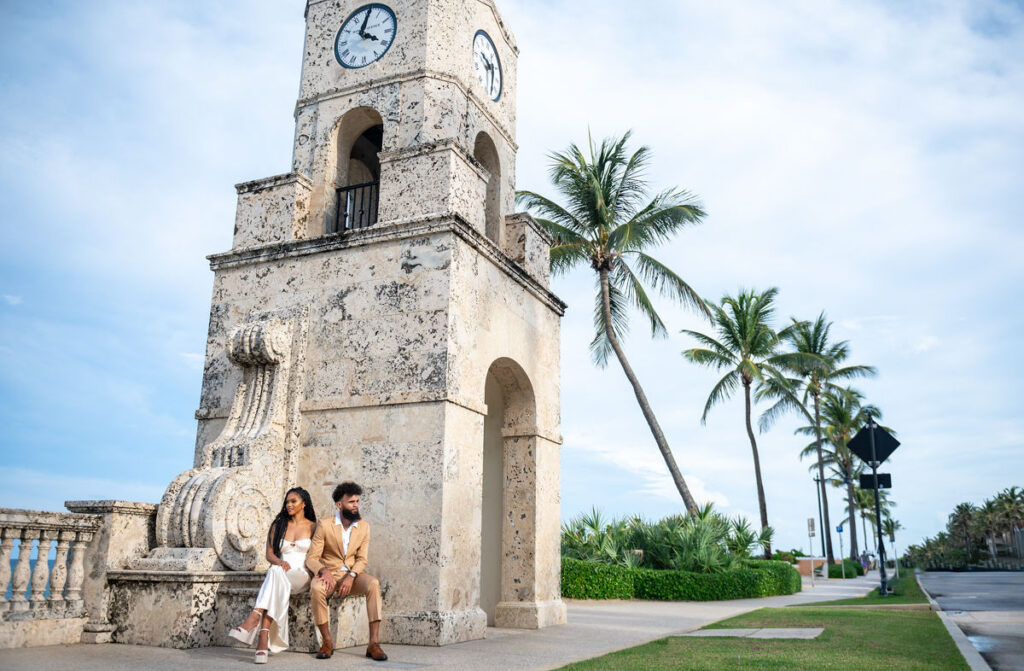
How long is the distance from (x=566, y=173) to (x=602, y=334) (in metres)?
5.33

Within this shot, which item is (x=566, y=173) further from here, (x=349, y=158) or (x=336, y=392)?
(x=336, y=392)

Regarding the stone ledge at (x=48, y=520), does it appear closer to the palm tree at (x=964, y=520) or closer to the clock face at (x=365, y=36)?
the clock face at (x=365, y=36)

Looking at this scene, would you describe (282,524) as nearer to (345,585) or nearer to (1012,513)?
(345,585)

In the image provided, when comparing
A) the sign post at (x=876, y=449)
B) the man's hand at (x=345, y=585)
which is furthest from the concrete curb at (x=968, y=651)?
the sign post at (x=876, y=449)

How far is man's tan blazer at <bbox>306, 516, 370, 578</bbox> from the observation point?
280 inches

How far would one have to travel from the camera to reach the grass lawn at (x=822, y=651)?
6113mm

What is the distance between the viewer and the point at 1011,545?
256 ft

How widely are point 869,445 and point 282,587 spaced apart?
14.0 m

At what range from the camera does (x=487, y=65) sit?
11.9 meters

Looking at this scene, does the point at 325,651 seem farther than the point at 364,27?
No

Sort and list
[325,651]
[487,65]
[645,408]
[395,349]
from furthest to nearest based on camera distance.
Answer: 1. [645,408]
2. [487,65]
3. [395,349]
4. [325,651]

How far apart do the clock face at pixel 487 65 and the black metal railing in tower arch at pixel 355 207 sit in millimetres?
2386

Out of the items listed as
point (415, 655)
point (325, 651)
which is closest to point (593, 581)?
point (415, 655)

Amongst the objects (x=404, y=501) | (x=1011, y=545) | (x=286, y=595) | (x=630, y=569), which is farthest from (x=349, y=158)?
(x=1011, y=545)
